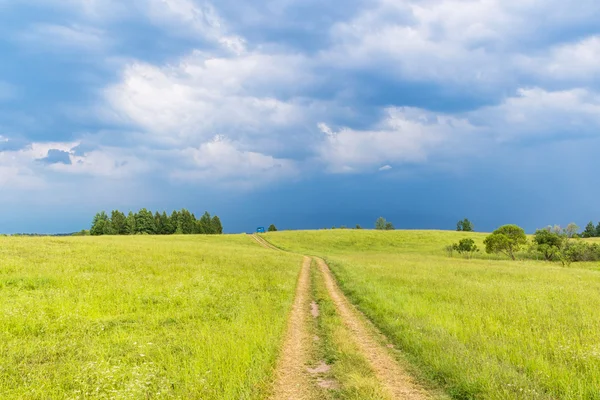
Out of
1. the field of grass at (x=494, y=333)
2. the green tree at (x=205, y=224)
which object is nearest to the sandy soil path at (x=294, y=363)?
the field of grass at (x=494, y=333)

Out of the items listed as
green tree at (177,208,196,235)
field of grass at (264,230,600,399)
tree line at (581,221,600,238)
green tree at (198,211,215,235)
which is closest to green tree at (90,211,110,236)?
green tree at (177,208,196,235)

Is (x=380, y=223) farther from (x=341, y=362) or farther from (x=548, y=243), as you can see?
(x=341, y=362)

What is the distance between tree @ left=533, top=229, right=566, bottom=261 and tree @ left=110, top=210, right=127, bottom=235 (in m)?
112

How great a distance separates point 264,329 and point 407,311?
631cm

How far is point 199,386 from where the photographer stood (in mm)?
6789

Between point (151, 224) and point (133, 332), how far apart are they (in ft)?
344

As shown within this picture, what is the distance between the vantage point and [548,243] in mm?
55656

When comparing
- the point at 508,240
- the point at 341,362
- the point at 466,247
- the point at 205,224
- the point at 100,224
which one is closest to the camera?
the point at 341,362

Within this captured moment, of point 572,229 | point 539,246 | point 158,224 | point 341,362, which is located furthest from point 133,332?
point 158,224

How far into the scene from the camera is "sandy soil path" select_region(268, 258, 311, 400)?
6.60m

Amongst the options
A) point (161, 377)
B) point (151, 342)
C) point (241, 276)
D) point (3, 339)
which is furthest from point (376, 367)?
point (241, 276)

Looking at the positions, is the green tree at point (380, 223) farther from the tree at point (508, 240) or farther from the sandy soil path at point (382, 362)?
the sandy soil path at point (382, 362)

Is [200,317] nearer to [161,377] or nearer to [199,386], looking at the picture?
[161,377]

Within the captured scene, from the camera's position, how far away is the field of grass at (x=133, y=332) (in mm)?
6824
